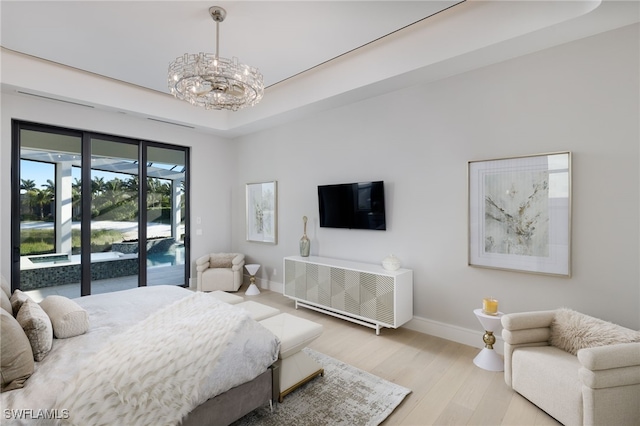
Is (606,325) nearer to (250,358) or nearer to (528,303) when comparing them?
(528,303)

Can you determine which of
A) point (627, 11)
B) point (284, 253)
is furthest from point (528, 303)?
point (284, 253)

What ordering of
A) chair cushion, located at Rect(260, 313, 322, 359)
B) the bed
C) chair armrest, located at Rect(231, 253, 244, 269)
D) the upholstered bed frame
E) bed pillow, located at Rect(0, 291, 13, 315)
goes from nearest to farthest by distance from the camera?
the bed < the upholstered bed frame < bed pillow, located at Rect(0, 291, 13, 315) < chair cushion, located at Rect(260, 313, 322, 359) < chair armrest, located at Rect(231, 253, 244, 269)

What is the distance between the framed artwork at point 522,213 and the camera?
257 cm

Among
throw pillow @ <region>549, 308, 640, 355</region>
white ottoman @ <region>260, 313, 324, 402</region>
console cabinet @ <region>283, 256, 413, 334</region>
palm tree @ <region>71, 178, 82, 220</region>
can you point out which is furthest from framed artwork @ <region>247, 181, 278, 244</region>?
throw pillow @ <region>549, 308, 640, 355</region>

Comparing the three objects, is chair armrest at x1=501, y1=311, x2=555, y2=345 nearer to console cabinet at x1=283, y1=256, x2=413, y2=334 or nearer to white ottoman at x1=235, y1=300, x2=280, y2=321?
console cabinet at x1=283, y1=256, x2=413, y2=334

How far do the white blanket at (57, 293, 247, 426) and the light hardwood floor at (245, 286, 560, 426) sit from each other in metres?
1.25

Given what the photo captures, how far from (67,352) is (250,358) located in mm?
1022

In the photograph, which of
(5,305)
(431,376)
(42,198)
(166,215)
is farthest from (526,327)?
(42,198)

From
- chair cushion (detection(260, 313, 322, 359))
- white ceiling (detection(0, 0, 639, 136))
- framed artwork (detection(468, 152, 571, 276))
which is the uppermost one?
white ceiling (detection(0, 0, 639, 136))

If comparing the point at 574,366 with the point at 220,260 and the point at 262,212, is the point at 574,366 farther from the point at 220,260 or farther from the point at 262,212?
the point at 220,260

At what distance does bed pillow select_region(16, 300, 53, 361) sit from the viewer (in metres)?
1.64

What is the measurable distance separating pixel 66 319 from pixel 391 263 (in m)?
2.86

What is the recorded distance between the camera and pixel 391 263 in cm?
341

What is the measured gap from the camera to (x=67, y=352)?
1706 millimetres
